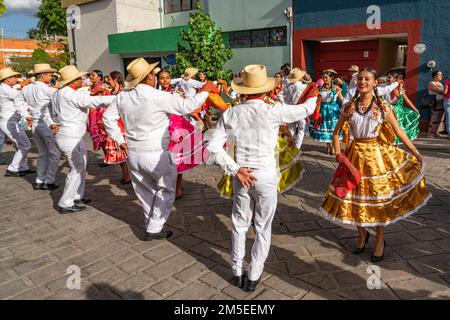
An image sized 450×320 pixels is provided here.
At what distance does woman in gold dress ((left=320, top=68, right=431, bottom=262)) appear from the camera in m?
3.67

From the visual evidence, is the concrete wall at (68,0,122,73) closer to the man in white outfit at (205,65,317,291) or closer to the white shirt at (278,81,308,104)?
the white shirt at (278,81,308,104)

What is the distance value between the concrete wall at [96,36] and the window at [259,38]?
8.46 metres

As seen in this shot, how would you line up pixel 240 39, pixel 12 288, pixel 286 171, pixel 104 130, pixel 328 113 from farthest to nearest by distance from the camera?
1. pixel 240 39
2. pixel 328 113
3. pixel 104 130
4. pixel 286 171
5. pixel 12 288

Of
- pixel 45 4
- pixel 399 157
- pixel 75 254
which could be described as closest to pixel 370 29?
pixel 399 157

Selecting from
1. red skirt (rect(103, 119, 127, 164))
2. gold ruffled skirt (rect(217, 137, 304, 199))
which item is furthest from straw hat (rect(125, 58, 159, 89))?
red skirt (rect(103, 119, 127, 164))

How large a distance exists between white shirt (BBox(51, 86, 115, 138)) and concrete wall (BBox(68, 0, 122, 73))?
53.5ft

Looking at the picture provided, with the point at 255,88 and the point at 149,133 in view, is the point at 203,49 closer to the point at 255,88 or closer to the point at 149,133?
the point at 149,133

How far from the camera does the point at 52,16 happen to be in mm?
33062

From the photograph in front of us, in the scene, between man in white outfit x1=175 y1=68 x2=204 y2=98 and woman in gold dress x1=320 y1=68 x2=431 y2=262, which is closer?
woman in gold dress x1=320 y1=68 x2=431 y2=262

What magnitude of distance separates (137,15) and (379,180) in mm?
19381

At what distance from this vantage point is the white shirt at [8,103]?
7711 millimetres

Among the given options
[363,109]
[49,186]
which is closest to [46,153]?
[49,186]

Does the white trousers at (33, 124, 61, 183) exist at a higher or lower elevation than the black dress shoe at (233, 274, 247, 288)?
higher

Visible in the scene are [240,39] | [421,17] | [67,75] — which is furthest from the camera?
[240,39]
